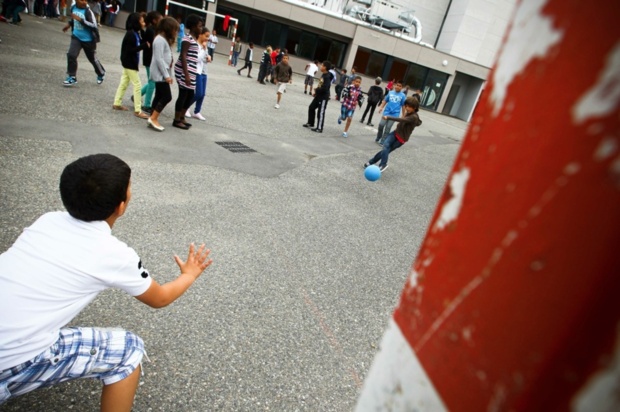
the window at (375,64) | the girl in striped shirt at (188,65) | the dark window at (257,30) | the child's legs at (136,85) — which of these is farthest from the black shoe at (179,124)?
the window at (375,64)

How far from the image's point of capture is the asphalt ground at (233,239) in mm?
2150

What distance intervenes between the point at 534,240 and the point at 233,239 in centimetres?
339

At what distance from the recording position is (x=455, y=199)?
459 mm

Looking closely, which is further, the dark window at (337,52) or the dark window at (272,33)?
the dark window at (337,52)

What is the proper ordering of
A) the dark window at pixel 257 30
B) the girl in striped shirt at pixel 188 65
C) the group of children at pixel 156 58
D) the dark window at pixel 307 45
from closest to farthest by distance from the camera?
the group of children at pixel 156 58 → the girl in striped shirt at pixel 188 65 → the dark window at pixel 257 30 → the dark window at pixel 307 45

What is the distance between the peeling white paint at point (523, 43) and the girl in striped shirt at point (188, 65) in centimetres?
636

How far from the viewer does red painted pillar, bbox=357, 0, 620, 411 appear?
287mm

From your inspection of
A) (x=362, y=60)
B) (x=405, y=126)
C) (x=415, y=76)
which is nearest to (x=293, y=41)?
(x=362, y=60)

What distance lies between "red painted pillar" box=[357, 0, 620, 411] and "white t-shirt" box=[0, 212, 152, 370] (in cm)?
131

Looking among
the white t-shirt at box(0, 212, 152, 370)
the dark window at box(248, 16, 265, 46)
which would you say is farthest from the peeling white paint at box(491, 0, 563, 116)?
the dark window at box(248, 16, 265, 46)

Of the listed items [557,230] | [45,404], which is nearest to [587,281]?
[557,230]

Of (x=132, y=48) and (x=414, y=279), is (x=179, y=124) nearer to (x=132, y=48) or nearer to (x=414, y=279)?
(x=132, y=48)

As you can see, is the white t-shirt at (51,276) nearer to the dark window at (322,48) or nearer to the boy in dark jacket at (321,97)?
the boy in dark jacket at (321,97)

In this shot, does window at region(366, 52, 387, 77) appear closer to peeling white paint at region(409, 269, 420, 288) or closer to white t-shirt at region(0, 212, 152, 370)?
white t-shirt at region(0, 212, 152, 370)
